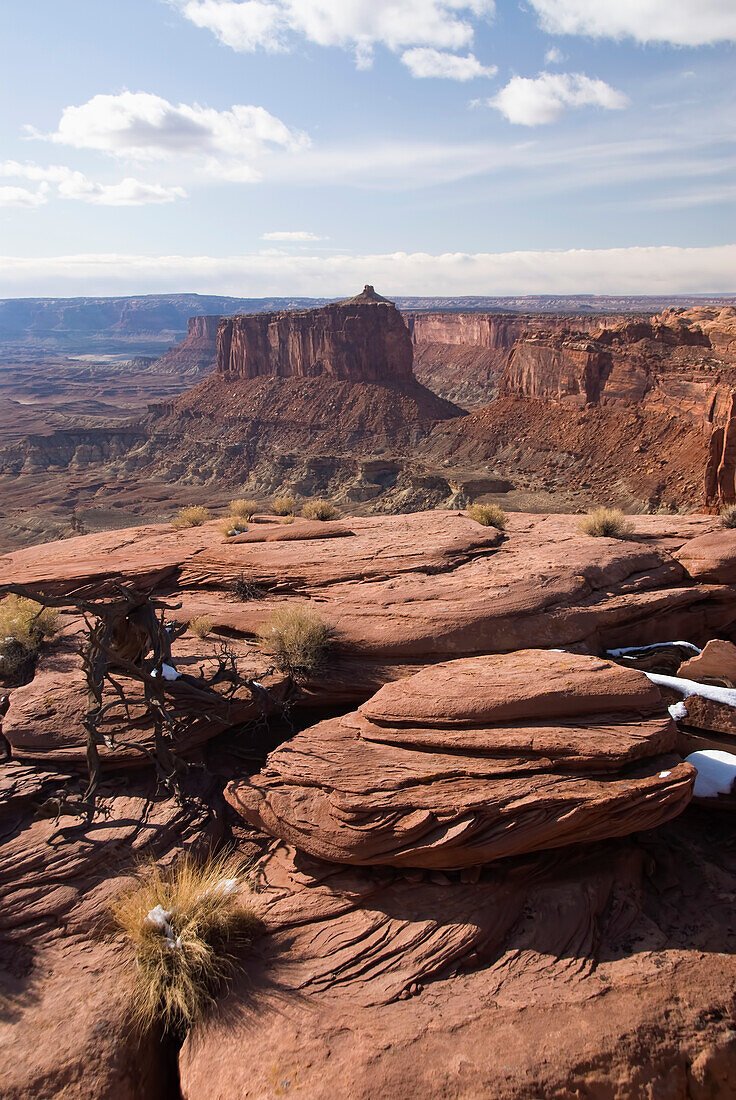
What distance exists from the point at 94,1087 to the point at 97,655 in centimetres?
401

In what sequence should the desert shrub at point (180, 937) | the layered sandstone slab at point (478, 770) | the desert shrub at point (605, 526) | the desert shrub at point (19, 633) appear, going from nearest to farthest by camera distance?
1. the desert shrub at point (180, 937)
2. the layered sandstone slab at point (478, 770)
3. the desert shrub at point (19, 633)
4. the desert shrub at point (605, 526)

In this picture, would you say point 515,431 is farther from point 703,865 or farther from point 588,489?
point 703,865

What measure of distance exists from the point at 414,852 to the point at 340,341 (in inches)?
3392

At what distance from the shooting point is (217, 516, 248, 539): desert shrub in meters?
13.4

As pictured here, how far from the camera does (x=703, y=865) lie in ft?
22.7

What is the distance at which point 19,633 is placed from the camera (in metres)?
9.55

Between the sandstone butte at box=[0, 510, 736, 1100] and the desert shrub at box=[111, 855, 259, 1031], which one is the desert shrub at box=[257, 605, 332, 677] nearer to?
the sandstone butte at box=[0, 510, 736, 1100]

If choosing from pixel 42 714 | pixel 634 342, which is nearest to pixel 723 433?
pixel 42 714

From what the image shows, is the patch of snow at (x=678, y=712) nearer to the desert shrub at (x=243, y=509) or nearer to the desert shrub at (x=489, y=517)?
the desert shrub at (x=489, y=517)

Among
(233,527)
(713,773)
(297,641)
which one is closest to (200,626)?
(297,641)

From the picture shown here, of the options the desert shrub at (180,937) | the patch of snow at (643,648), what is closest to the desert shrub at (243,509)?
the patch of snow at (643,648)

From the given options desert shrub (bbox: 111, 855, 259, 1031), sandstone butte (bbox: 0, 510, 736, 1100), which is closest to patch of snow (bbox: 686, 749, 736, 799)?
sandstone butte (bbox: 0, 510, 736, 1100)

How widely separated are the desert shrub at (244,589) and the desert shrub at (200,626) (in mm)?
785

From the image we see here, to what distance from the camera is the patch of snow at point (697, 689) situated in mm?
7609
